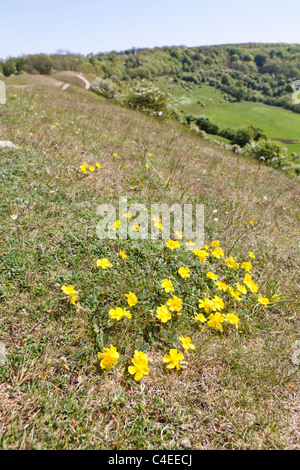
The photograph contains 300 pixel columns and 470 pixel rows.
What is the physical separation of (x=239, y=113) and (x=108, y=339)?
305 feet

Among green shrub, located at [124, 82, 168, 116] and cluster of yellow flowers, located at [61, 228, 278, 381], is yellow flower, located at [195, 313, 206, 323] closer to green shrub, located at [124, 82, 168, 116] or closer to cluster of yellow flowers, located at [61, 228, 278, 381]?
cluster of yellow flowers, located at [61, 228, 278, 381]

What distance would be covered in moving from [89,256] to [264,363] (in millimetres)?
2119

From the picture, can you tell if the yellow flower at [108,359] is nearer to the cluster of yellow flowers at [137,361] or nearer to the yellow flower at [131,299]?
the cluster of yellow flowers at [137,361]

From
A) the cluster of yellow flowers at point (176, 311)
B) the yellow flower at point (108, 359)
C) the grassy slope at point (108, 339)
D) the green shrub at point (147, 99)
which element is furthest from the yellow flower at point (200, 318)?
the green shrub at point (147, 99)

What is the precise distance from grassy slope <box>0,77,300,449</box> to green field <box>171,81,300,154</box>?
2317 inches

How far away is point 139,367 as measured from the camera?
1828mm

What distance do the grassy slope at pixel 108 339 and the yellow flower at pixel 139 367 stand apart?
0.56 feet

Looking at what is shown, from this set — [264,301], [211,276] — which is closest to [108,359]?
[211,276]

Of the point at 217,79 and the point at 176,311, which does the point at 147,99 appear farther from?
the point at 217,79

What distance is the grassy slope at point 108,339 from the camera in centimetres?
166

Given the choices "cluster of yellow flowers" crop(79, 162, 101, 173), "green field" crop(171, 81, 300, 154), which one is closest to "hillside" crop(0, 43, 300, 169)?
"green field" crop(171, 81, 300, 154)

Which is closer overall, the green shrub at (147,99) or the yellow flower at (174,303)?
the yellow flower at (174,303)

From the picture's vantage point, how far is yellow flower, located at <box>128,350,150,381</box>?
1.81 m
